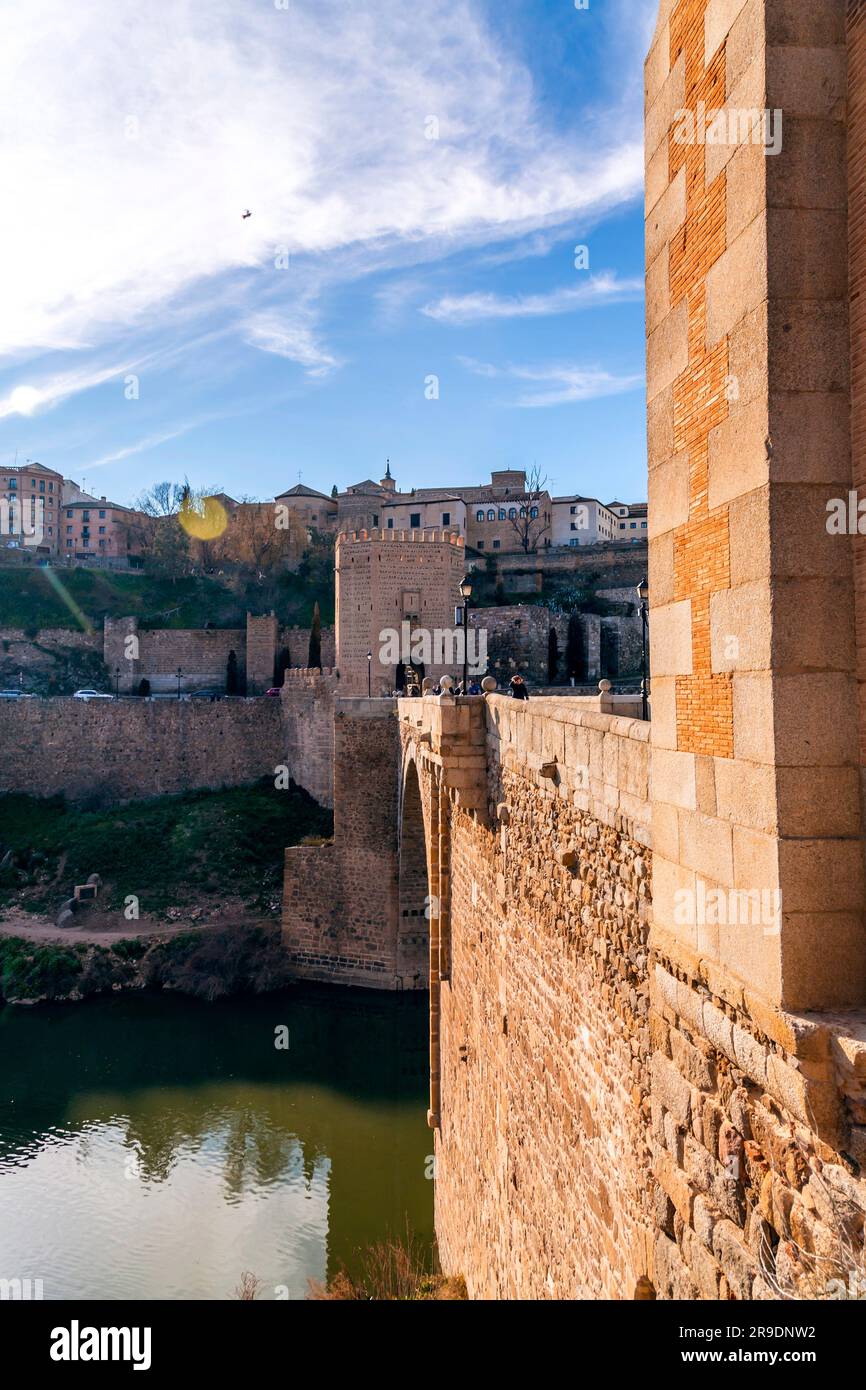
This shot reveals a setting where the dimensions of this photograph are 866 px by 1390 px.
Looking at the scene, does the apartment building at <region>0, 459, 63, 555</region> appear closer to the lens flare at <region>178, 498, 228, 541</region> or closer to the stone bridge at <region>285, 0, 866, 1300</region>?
the lens flare at <region>178, 498, 228, 541</region>

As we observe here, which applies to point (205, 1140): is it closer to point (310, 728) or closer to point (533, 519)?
point (310, 728)

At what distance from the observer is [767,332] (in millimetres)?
2840

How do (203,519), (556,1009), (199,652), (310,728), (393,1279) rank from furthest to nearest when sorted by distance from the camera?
(203,519) → (199,652) → (310,728) → (393,1279) → (556,1009)

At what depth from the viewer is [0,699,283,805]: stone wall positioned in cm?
3347

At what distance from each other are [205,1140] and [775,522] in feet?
56.9

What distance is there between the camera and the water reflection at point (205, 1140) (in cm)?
1312

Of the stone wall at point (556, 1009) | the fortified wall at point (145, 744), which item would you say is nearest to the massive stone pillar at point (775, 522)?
the stone wall at point (556, 1009)

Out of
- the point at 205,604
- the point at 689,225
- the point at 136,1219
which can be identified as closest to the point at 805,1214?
the point at 689,225

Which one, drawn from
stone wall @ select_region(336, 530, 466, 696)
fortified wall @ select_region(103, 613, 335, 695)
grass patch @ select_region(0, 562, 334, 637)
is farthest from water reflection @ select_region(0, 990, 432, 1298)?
grass patch @ select_region(0, 562, 334, 637)

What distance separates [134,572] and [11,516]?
1803cm

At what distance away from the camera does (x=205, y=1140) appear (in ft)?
→ 54.1

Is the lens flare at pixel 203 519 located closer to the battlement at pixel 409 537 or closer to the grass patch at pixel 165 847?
the battlement at pixel 409 537

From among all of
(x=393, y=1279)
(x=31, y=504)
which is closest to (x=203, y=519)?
(x=31, y=504)
